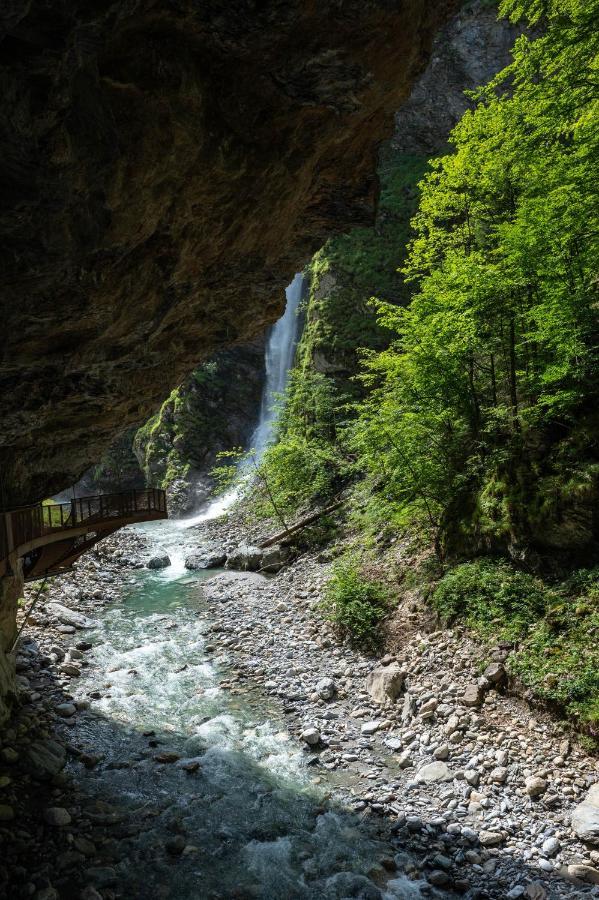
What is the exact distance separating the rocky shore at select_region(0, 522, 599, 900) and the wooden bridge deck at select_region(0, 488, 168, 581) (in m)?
2.00

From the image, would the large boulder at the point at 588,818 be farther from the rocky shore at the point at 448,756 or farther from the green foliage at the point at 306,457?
the green foliage at the point at 306,457

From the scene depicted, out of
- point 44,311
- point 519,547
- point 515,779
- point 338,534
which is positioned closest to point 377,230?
point 338,534

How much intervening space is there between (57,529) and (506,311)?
10.4m

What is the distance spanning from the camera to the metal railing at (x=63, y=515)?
326 inches

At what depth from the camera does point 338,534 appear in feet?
53.5

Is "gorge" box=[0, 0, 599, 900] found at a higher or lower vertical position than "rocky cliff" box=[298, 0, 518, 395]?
lower

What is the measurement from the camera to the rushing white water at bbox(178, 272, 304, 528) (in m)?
30.8

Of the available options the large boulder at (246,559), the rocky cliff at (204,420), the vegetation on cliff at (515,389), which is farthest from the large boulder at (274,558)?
the rocky cliff at (204,420)

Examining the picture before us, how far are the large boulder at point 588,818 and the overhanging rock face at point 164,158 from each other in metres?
8.11

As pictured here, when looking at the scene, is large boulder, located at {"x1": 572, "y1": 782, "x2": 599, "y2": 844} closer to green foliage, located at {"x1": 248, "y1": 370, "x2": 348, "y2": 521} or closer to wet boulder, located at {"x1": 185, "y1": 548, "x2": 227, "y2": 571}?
green foliage, located at {"x1": 248, "y1": 370, "x2": 348, "y2": 521}

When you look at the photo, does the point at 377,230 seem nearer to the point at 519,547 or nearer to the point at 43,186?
the point at 519,547

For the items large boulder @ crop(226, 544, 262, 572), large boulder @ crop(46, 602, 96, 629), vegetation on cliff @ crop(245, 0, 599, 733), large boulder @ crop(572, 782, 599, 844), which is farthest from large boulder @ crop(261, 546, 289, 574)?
large boulder @ crop(572, 782, 599, 844)

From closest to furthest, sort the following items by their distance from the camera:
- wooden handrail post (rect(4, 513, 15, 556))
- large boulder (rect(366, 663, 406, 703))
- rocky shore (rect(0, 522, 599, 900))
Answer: rocky shore (rect(0, 522, 599, 900))
wooden handrail post (rect(4, 513, 15, 556))
large boulder (rect(366, 663, 406, 703))

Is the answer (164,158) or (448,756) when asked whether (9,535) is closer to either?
(164,158)
